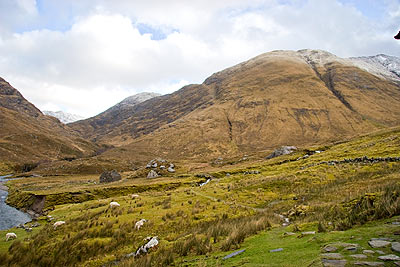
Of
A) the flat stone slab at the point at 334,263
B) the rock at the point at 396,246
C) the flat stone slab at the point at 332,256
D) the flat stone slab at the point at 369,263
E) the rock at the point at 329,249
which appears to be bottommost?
the rock at the point at 329,249

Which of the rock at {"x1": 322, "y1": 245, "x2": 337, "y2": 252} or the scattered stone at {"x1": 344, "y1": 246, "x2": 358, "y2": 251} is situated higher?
the scattered stone at {"x1": 344, "y1": 246, "x2": 358, "y2": 251}

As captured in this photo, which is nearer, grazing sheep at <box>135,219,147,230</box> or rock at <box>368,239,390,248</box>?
rock at <box>368,239,390,248</box>

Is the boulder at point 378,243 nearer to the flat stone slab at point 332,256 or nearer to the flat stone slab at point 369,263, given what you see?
the flat stone slab at point 332,256

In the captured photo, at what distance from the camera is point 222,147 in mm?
169375

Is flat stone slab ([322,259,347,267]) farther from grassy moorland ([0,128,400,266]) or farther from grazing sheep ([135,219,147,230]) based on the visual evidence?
grazing sheep ([135,219,147,230])

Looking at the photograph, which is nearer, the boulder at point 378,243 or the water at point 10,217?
the boulder at point 378,243

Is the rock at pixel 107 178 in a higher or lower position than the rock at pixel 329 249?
lower

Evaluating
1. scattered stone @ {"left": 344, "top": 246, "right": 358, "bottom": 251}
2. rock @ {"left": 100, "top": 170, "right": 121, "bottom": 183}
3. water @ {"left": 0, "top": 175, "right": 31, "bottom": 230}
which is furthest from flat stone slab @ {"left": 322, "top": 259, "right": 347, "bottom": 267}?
rock @ {"left": 100, "top": 170, "right": 121, "bottom": 183}

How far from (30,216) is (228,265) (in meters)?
43.6

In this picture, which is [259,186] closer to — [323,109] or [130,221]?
[130,221]

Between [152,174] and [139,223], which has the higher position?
[139,223]

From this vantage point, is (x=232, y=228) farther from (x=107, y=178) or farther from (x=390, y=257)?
(x=107, y=178)

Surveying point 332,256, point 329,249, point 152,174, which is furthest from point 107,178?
point 332,256

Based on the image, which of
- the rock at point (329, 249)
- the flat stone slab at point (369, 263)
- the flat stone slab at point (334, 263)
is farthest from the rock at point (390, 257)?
the rock at point (329, 249)
